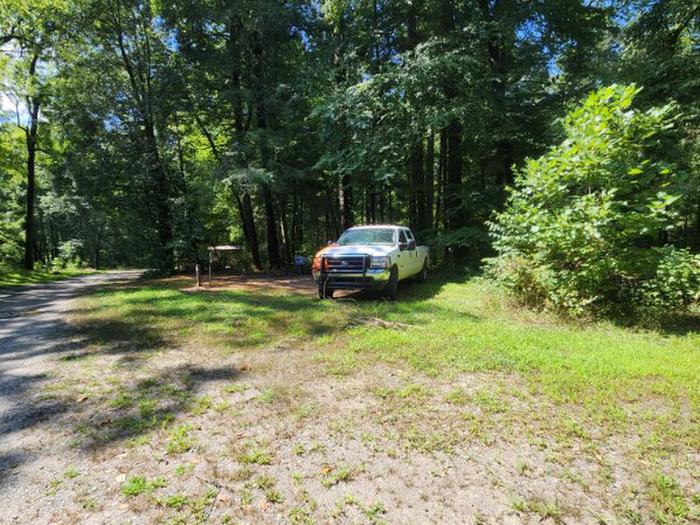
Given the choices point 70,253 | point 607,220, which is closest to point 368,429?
point 607,220

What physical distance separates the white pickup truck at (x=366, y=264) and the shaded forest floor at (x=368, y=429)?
2402 mm

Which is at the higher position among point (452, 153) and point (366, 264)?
point (452, 153)

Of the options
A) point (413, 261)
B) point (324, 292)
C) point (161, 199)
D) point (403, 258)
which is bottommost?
point (324, 292)

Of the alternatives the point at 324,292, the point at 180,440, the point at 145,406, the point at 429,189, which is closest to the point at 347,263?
the point at 324,292

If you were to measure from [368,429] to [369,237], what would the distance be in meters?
6.73

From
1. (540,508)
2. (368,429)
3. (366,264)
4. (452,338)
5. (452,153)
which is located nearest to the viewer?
(540,508)

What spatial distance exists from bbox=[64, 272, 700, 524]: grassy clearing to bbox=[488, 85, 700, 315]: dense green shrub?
715 millimetres

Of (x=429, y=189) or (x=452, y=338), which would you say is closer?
(x=452, y=338)

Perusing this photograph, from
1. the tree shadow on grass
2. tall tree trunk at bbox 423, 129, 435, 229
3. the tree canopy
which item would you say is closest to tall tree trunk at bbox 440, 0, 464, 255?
the tree canopy

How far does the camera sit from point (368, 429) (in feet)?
10.5

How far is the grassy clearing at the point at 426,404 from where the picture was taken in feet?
8.32

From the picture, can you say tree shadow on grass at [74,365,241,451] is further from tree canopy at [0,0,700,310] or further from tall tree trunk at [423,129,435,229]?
tall tree trunk at [423,129,435,229]

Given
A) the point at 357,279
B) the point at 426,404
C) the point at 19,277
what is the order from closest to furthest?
1. the point at 426,404
2. the point at 357,279
3. the point at 19,277

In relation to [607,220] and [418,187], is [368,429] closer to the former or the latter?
[607,220]
